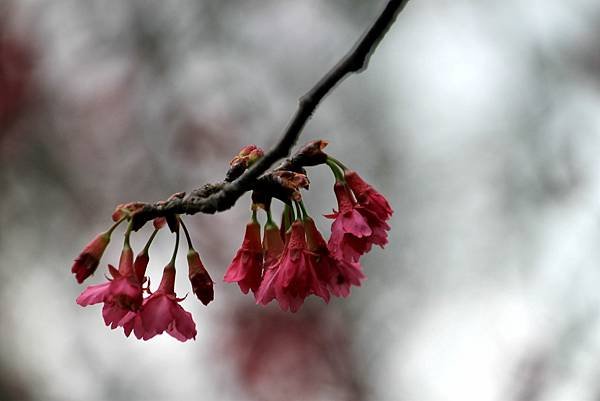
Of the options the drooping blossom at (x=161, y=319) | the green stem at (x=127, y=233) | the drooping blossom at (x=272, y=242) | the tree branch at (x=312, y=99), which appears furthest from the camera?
the drooping blossom at (x=272, y=242)

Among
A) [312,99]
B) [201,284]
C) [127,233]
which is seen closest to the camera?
[312,99]

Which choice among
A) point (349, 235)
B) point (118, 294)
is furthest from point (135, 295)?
point (349, 235)

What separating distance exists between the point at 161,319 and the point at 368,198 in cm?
47

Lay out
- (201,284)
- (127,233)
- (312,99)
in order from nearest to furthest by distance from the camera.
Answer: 1. (312,99)
2. (127,233)
3. (201,284)

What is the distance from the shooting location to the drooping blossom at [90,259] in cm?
146

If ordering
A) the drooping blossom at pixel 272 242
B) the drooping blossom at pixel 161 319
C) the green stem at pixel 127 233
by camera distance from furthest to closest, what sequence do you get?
1. the drooping blossom at pixel 272 242
2. the drooping blossom at pixel 161 319
3. the green stem at pixel 127 233

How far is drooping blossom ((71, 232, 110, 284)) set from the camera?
4.78ft

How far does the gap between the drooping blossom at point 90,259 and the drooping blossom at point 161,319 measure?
12 centimetres

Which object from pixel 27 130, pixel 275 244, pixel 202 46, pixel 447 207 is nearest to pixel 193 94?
pixel 202 46

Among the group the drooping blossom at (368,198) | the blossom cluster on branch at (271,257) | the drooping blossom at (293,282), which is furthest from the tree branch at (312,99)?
the drooping blossom at (368,198)

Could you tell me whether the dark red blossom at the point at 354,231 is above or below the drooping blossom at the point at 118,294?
above

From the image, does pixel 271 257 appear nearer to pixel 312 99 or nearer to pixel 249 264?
pixel 249 264

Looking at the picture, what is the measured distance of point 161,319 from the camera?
151 cm

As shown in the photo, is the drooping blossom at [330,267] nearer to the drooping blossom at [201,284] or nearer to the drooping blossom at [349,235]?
the drooping blossom at [349,235]
